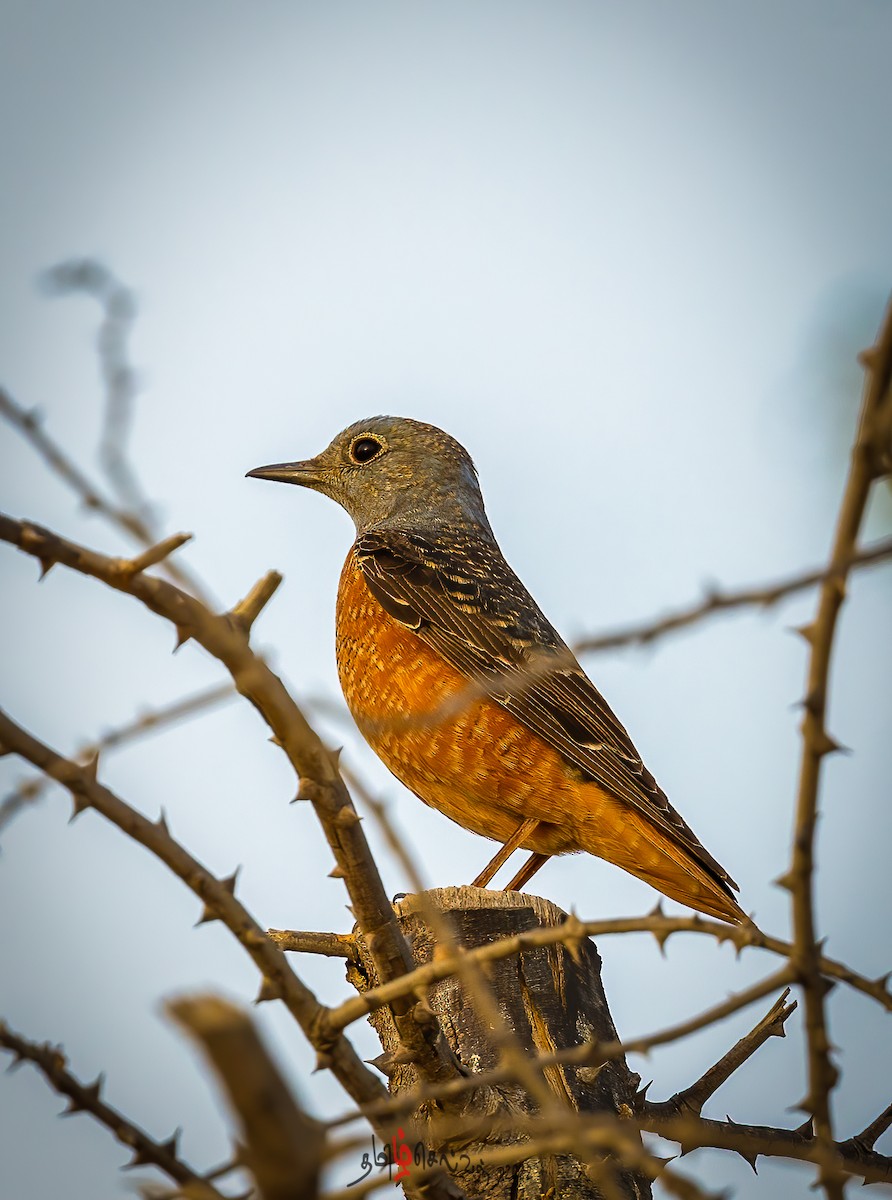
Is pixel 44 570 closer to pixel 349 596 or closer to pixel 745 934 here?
pixel 745 934

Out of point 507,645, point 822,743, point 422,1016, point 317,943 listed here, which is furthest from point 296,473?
point 822,743

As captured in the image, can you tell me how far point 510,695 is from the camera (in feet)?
20.2

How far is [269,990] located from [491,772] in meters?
3.55

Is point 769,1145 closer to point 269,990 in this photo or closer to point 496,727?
point 269,990

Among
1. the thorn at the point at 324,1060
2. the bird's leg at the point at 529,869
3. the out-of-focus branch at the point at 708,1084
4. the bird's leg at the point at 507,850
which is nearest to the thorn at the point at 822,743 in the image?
the thorn at the point at 324,1060

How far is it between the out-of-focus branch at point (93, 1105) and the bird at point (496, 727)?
3292 millimetres

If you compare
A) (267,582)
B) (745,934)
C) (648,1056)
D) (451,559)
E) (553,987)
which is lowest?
(648,1056)

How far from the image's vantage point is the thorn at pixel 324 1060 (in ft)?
8.72

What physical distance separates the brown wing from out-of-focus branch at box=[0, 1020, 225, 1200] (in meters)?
3.53

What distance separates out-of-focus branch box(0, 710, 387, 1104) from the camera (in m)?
2.39

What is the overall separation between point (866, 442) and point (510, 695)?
4.55 meters

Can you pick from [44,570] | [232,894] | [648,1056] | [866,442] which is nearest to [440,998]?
[232,894]

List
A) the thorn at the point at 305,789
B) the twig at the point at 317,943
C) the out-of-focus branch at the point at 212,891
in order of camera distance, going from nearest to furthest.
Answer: the out-of-focus branch at the point at 212,891 → the thorn at the point at 305,789 → the twig at the point at 317,943

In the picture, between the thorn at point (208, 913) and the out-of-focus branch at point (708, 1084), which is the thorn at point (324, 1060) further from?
the out-of-focus branch at point (708, 1084)
